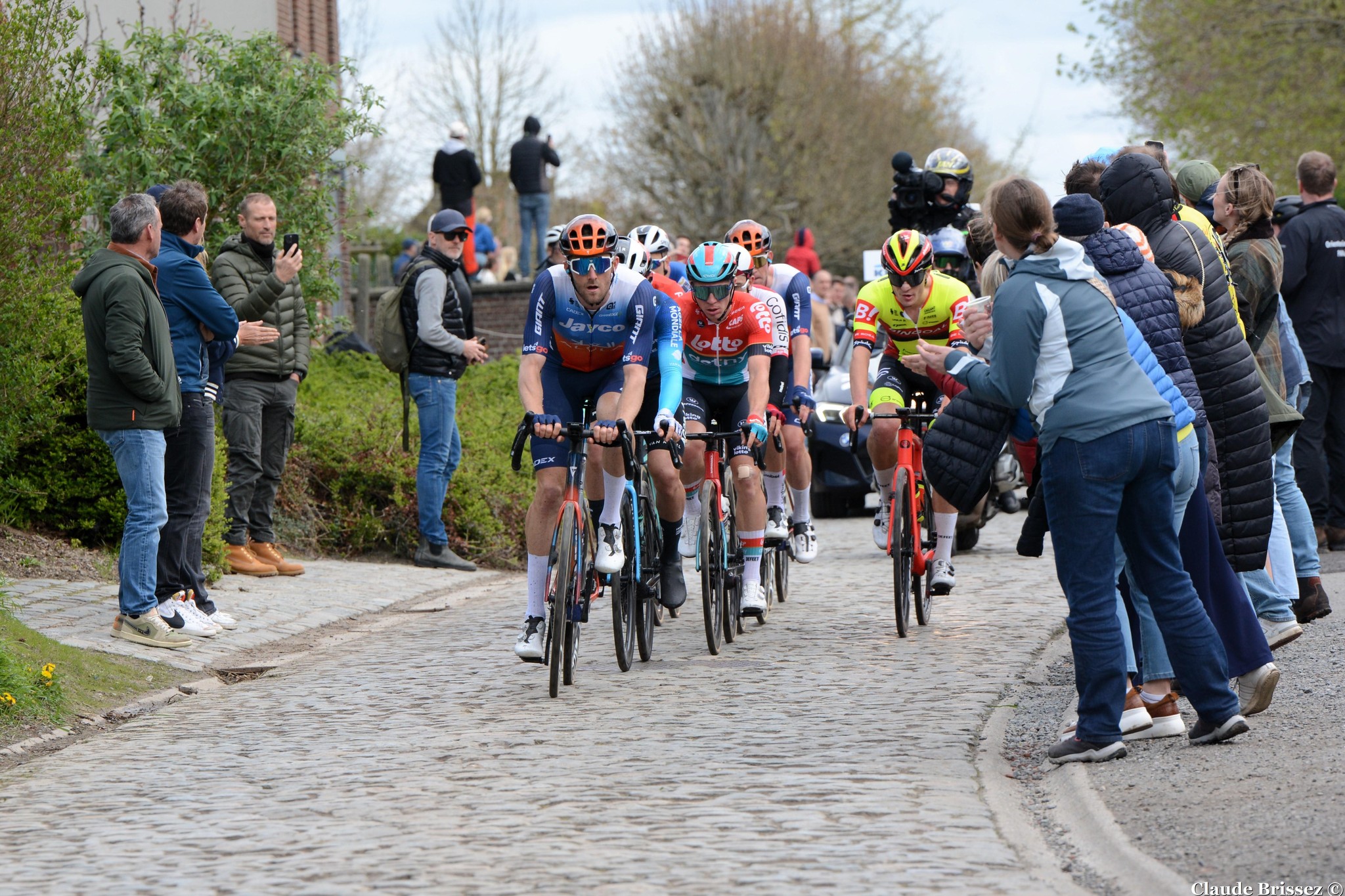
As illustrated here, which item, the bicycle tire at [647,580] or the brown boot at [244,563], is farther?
the brown boot at [244,563]

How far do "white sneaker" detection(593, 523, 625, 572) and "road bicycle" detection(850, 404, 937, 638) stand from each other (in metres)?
1.75

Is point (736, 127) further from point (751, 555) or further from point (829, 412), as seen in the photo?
point (751, 555)

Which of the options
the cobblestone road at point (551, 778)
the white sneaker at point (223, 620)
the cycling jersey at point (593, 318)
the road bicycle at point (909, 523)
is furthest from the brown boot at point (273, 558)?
the road bicycle at point (909, 523)

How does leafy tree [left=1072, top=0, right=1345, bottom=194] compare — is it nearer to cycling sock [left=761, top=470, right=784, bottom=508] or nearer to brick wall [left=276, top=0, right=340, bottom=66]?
brick wall [left=276, top=0, right=340, bottom=66]

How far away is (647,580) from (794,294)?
2886 millimetres

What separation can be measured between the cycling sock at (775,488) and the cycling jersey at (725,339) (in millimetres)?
850

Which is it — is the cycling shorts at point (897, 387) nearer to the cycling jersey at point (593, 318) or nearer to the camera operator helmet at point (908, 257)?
the camera operator helmet at point (908, 257)

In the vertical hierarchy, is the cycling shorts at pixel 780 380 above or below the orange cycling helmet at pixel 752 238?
below

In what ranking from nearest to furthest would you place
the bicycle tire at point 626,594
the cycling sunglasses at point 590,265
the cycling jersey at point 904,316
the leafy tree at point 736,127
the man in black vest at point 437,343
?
the cycling sunglasses at point 590,265
the bicycle tire at point 626,594
the cycling jersey at point 904,316
the man in black vest at point 437,343
the leafy tree at point 736,127

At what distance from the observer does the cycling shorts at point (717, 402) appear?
10.1 m

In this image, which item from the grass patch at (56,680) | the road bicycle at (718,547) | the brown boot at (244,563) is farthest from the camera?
the brown boot at (244,563)

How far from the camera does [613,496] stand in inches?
333

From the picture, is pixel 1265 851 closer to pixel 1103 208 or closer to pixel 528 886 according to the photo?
pixel 528 886

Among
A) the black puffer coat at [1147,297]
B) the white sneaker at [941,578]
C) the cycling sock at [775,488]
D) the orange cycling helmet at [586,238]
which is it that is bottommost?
the white sneaker at [941,578]
